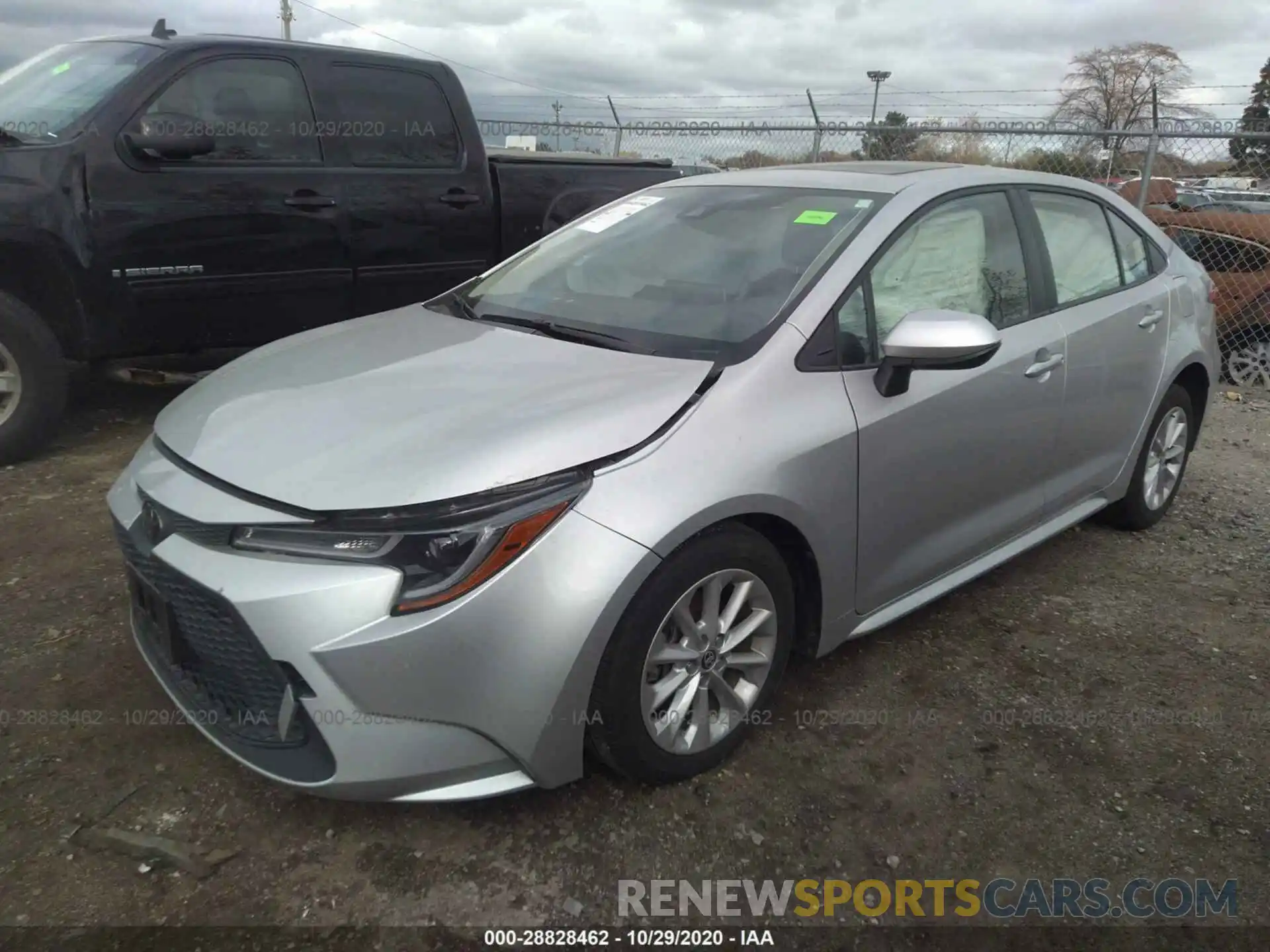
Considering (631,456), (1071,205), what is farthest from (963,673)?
(1071,205)

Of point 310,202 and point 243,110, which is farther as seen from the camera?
point 310,202

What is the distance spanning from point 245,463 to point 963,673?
2359 mm

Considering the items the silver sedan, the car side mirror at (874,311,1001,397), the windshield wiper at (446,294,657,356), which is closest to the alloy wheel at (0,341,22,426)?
the silver sedan

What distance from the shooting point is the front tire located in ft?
7.51

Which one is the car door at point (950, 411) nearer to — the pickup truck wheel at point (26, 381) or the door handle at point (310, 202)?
the door handle at point (310, 202)

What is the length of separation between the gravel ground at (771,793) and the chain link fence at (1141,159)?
4.40 metres

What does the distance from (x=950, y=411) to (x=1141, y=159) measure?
7664 mm

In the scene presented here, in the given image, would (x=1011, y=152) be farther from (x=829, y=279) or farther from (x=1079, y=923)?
(x=1079, y=923)

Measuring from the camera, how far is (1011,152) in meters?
9.29

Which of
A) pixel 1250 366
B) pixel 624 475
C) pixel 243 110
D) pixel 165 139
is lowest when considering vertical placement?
pixel 1250 366

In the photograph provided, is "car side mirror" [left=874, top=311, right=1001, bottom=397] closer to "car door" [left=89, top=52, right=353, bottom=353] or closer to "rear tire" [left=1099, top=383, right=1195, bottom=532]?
"rear tire" [left=1099, top=383, right=1195, bottom=532]

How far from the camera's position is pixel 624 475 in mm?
2252

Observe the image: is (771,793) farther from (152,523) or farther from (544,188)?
(544,188)

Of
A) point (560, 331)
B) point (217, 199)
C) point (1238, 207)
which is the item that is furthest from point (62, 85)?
point (1238, 207)
